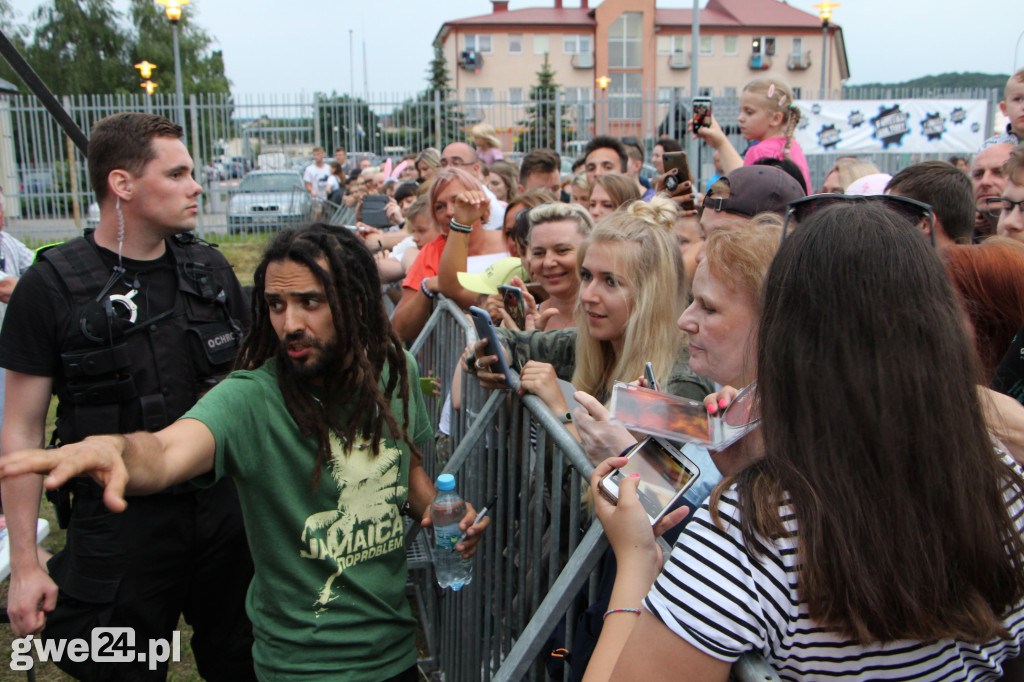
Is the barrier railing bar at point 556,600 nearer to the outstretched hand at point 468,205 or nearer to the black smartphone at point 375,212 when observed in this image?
the outstretched hand at point 468,205

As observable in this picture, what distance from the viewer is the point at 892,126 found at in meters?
13.4

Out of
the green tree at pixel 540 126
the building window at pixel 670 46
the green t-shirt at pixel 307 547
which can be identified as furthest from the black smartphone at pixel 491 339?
the building window at pixel 670 46

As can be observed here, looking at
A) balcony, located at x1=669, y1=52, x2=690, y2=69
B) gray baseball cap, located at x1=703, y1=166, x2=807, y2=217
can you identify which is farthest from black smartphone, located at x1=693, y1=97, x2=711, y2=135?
balcony, located at x1=669, y1=52, x2=690, y2=69

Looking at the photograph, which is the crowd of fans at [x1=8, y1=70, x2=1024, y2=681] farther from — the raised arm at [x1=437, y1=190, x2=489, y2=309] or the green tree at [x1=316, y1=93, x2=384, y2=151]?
the green tree at [x1=316, y1=93, x2=384, y2=151]

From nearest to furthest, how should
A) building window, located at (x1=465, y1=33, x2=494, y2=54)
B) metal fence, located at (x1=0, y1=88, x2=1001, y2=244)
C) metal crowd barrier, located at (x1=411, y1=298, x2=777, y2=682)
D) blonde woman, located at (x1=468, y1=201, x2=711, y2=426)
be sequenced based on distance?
metal crowd barrier, located at (x1=411, y1=298, x2=777, y2=682)
blonde woman, located at (x1=468, y1=201, x2=711, y2=426)
metal fence, located at (x1=0, y1=88, x2=1001, y2=244)
building window, located at (x1=465, y1=33, x2=494, y2=54)

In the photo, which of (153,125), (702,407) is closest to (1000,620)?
(702,407)

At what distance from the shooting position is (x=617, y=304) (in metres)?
2.72

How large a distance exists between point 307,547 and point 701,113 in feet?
13.3

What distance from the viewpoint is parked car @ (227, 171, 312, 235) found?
52.7ft

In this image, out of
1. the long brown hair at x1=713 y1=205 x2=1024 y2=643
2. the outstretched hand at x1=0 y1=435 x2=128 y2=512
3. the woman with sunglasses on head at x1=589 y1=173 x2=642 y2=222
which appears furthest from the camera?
the woman with sunglasses on head at x1=589 y1=173 x2=642 y2=222

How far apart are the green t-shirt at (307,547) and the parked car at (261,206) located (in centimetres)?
1450

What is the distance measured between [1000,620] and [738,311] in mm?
922

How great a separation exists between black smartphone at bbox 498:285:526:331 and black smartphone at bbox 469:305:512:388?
78cm

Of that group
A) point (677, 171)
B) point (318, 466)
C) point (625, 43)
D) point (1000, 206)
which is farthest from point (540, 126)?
point (625, 43)
